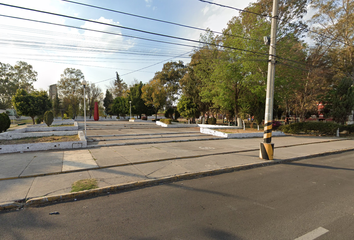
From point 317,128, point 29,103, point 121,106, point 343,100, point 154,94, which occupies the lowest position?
point 317,128

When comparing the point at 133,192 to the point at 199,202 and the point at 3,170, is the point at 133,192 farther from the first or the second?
the point at 3,170

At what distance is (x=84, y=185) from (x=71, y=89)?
4568 centimetres

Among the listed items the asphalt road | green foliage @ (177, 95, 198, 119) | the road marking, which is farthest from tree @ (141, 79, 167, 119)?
the road marking

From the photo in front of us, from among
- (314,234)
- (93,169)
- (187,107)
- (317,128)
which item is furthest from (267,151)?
(187,107)

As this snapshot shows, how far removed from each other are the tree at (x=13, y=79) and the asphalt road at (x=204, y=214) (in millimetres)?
64257

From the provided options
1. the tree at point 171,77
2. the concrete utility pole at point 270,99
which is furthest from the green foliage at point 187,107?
the concrete utility pole at point 270,99

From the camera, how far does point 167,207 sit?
3949 millimetres

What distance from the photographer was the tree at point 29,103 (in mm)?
19422

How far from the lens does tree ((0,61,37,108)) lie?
168 feet

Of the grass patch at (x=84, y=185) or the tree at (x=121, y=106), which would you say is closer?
the grass patch at (x=84, y=185)

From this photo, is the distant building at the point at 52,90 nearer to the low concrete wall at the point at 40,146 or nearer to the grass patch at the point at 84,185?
the low concrete wall at the point at 40,146

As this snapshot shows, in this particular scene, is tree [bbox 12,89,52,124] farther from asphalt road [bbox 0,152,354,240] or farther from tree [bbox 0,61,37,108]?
tree [bbox 0,61,37,108]

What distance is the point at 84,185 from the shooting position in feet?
15.9

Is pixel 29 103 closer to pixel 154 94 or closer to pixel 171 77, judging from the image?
pixel 154 94
